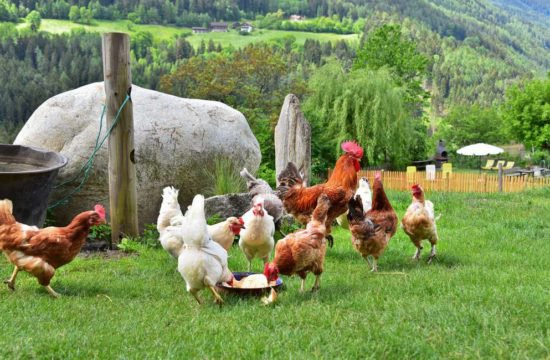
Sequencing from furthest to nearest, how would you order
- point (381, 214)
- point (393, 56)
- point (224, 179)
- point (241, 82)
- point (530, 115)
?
point (530, 115) → point (393, 56) → point (241, 82) → point (224, 179) → point (381, 214)

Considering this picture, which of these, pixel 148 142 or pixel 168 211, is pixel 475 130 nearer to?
pixel 148 142

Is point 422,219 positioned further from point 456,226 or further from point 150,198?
point 150,198

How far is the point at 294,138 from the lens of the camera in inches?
522

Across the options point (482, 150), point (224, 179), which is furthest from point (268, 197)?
point (482, 150)

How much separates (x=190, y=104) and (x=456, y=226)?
5799mm

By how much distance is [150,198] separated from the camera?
10.4m

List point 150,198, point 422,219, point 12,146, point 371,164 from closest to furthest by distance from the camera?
point 422,219
point 12,146
point 150,198
point 371,164

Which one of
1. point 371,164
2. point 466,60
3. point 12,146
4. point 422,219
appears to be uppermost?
point 466,60

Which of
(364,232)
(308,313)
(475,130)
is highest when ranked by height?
(364,232)

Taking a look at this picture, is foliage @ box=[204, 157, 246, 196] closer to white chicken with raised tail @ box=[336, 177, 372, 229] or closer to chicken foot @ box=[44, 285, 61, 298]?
white chicken with raised tail @ box=[336, 177, 372, 229]

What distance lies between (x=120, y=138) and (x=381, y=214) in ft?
13.9

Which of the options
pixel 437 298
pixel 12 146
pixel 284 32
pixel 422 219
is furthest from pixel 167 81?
pixel 284 32

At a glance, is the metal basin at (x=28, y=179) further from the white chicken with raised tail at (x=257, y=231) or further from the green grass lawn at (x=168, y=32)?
the green grass lawn at (x=168, y=32)

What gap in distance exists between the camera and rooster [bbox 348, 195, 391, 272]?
22.9ft
